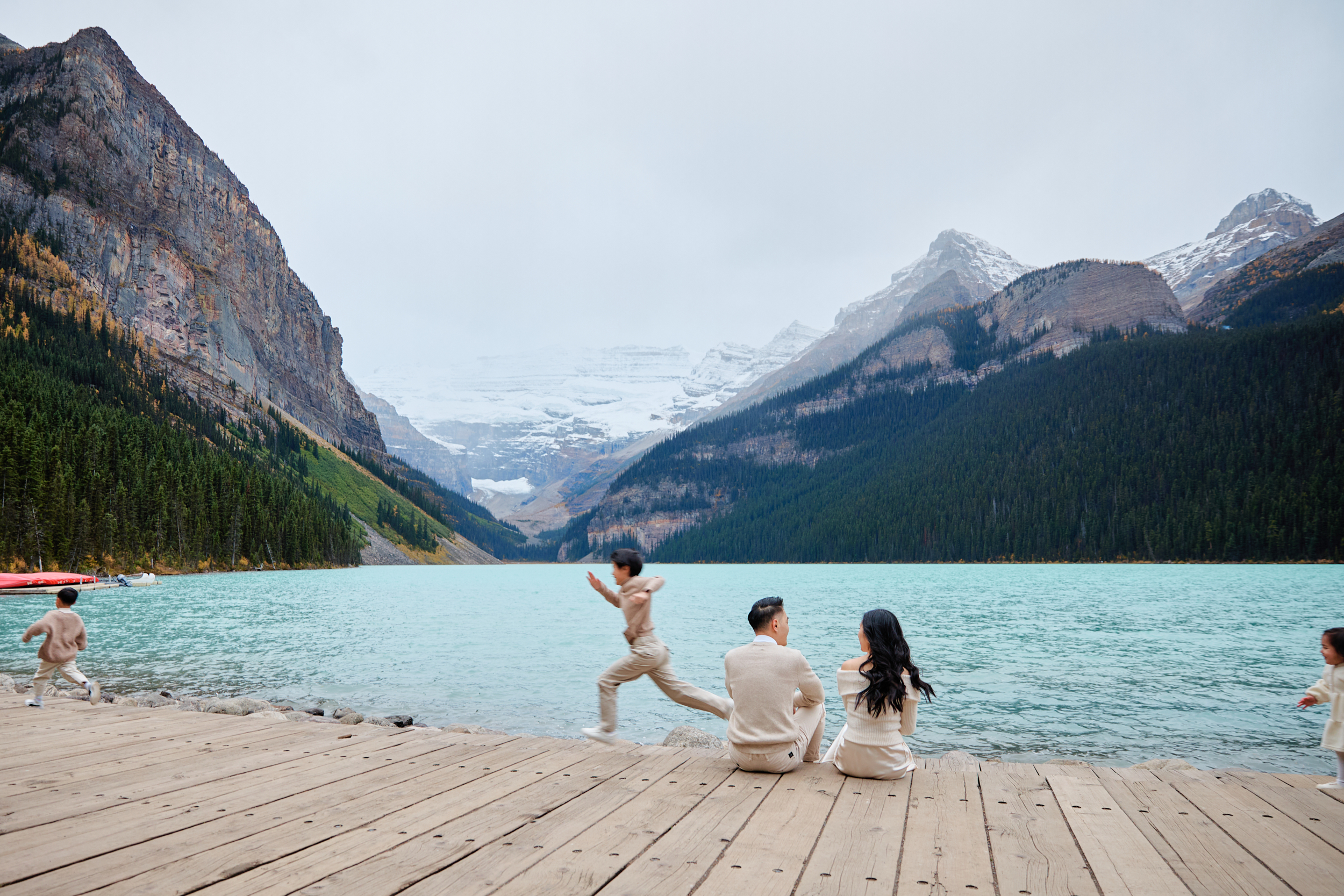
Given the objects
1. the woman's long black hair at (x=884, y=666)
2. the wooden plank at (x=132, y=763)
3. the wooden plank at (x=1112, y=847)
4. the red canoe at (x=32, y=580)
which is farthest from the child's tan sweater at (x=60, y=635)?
the red canoe at (x=32, y=580)

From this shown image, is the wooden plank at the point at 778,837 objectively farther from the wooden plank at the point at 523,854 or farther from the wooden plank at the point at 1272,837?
the wooden plank at the point at 1272,837

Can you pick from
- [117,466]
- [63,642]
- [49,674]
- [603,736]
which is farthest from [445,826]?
[117,466]

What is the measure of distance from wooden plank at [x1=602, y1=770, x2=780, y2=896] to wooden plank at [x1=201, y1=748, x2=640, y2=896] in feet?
3.90

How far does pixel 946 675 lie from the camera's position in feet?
77.7

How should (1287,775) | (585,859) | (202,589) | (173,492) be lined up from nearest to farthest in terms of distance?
(585,859)
(1287,775)
(202,589)
(173,492)

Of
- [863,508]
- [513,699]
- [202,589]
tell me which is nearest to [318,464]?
[202,589]

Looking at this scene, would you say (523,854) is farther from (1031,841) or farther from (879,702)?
(1031,841)

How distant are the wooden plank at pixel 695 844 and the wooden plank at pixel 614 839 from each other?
0.08m

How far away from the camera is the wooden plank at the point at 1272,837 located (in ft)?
14.8

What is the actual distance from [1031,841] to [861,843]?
49.8 inches

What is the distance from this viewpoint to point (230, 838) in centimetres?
519

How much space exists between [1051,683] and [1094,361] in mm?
186255

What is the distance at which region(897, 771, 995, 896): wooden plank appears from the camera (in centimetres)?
443

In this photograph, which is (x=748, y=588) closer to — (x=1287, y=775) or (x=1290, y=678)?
(x=1290, y=678)
